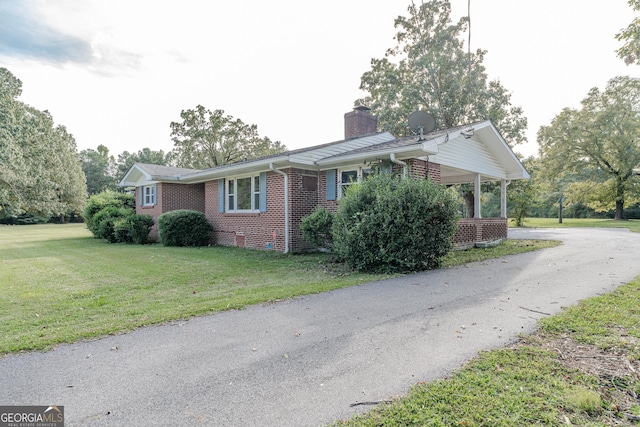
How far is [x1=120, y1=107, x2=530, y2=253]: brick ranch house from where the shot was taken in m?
10.1

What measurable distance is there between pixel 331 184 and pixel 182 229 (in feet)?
21.0

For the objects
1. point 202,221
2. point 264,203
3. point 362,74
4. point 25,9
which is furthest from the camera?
point 362,74

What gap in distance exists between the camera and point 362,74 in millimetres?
24078

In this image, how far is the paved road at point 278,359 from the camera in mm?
2469

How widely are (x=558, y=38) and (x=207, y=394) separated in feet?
46.1

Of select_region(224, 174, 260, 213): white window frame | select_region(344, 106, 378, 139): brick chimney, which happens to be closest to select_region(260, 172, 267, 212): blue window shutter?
select_region(224, 174, 260, 213): white window frame

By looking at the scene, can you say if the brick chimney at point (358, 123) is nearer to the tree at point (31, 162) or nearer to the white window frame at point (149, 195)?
the white window frame at point (149, 195)

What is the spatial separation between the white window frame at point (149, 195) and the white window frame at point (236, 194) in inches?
200

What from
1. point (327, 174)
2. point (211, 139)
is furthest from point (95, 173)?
point (327, 174)

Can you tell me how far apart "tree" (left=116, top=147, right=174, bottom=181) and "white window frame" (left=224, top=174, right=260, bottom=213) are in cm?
4825

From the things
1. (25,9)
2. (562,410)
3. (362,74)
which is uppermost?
(362,74)

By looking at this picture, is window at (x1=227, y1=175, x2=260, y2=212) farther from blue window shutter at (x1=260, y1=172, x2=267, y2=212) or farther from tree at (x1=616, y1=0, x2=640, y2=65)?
tree at (x1=616, y1=0, x2=640, y2=65)

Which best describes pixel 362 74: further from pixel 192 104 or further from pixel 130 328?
pixel 130 328

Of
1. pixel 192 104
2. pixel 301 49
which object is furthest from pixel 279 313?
pixel 192 104
